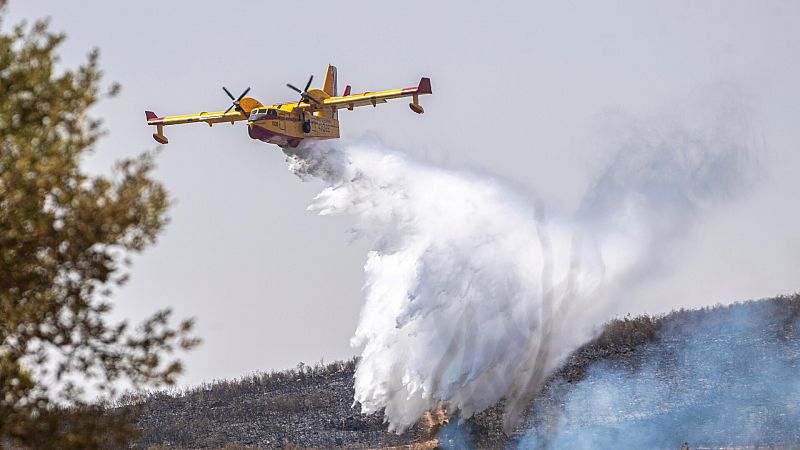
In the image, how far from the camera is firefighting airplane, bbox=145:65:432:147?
147ft

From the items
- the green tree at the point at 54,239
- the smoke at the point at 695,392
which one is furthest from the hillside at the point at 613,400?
the green tree at the point at 54,239

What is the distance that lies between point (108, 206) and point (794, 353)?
45.4 metres

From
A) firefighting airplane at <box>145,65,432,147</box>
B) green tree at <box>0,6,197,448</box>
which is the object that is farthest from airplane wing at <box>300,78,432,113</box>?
green tree at <box>0,6,197,448</box>

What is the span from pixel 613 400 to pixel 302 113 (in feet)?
57.5

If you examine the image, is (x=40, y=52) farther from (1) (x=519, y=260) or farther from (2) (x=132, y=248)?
(1) (x=519, y=260)

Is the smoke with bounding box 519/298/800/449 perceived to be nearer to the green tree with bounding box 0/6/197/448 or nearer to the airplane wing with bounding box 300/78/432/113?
the airplane wing with bounding box 300/78/432/113

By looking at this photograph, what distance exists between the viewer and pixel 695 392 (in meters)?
53.7

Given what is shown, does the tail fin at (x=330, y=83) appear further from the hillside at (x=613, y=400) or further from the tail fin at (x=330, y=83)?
the hillside at (x=613, y=400)

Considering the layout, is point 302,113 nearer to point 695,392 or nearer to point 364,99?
point 364,99

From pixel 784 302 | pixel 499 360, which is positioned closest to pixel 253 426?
pixel 499 360

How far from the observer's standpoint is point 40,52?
18.3 m

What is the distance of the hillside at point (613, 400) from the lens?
46562mm

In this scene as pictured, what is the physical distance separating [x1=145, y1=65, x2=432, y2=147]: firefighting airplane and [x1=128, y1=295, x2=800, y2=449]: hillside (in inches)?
439

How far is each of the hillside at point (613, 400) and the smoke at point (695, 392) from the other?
0.22ft
